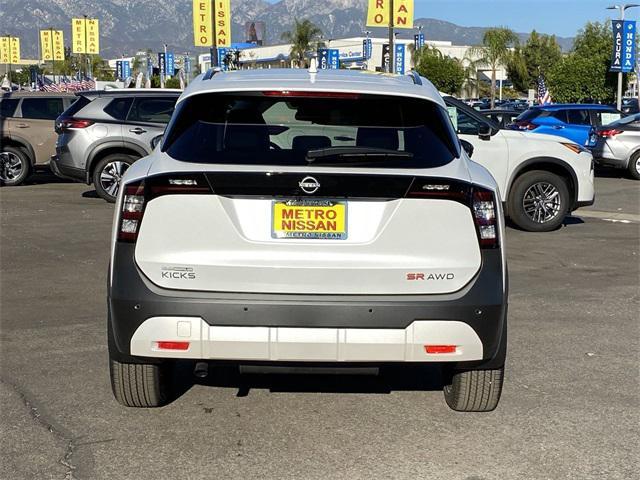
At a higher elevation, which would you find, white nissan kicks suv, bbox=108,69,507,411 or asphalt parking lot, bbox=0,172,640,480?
white nissan kicks suv, bbox=108,69,507,411

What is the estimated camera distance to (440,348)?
4.09 m

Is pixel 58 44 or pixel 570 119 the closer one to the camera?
pixel 570 119

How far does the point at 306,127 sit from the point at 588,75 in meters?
46.2

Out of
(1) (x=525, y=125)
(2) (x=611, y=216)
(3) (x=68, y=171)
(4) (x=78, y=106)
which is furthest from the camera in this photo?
(1) (x=525, y=125)

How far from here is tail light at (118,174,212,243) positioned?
13.4ft

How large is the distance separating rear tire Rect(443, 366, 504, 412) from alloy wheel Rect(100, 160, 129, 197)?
36.3ft

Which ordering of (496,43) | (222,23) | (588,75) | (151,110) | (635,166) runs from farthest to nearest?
(496,43)
(588,75)
(222,23)
(635,166)
(151,110)

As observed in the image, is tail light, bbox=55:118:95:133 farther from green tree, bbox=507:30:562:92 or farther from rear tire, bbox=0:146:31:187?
green tree, bbox=507:30:562:92

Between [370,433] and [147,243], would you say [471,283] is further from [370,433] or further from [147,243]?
[147,243]

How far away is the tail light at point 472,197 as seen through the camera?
410 cm

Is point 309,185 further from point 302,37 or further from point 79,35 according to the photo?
point 302,37

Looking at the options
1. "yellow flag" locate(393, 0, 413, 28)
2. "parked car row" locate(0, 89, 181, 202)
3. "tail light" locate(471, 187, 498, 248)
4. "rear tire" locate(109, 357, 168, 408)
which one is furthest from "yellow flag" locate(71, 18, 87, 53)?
"tail light" locate(471, 187, 498, 248)

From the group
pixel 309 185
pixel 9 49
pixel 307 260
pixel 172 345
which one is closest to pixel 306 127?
pixel 309 185

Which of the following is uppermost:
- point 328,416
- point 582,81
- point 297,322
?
point 582,81
